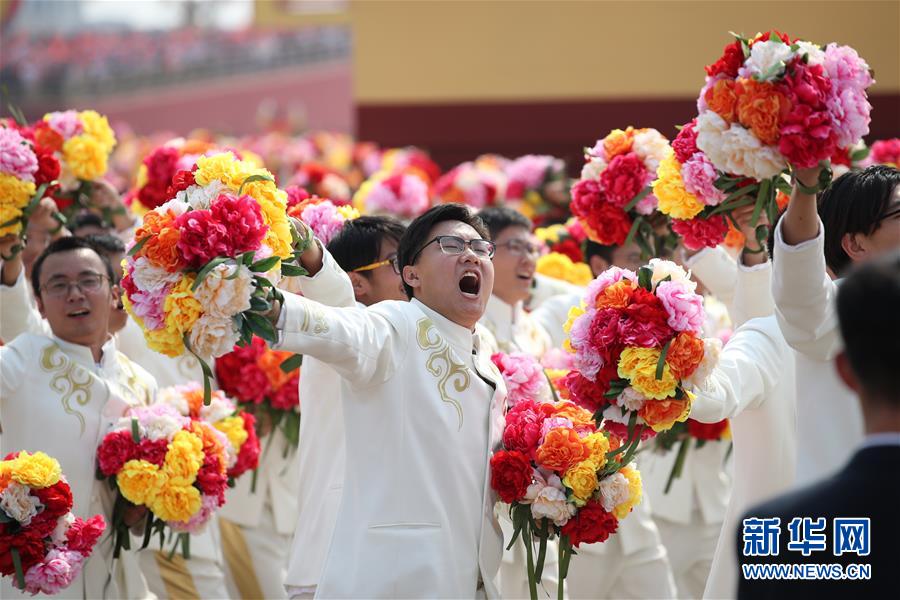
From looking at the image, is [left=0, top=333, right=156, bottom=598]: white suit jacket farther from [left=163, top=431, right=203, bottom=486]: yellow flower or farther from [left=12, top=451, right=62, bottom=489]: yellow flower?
[left=12, top=451, right=62, bottom=489]: yellow flower

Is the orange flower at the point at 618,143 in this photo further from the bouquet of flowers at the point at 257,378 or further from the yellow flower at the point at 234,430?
the bouquet of flowers at the point at 257,378

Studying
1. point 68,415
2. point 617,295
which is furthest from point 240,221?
point 68,415

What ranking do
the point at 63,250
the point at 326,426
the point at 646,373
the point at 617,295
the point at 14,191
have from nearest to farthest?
1. the point at 646,373
2. the point at 617,295
3. the point at 326,426
4. the point at 63,250
5. the point at 14,191

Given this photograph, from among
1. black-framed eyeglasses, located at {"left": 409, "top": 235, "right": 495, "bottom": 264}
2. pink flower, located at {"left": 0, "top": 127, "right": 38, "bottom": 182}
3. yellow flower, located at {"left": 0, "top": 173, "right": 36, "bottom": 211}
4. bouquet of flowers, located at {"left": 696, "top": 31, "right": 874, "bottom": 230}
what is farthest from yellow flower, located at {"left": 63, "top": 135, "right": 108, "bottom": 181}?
bouquet of flowers, located at {"left": 696, "top": 31, "right": 874, "bottom": 230}

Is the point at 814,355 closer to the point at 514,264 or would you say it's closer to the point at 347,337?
the point at 347,337

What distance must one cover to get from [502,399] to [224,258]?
1232mm

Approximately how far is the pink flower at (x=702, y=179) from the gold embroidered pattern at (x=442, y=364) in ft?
2.93

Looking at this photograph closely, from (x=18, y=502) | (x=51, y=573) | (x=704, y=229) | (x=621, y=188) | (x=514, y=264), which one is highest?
(x=621, y=188)

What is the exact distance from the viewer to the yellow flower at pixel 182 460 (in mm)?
4855

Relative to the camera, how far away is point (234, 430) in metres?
5.39

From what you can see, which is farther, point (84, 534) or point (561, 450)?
point (84, 534)

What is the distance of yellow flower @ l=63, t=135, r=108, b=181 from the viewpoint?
622 centimetres

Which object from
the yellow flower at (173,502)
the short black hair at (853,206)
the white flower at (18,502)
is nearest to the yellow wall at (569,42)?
the short black hair at (853,206)

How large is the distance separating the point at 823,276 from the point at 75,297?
122 inches
